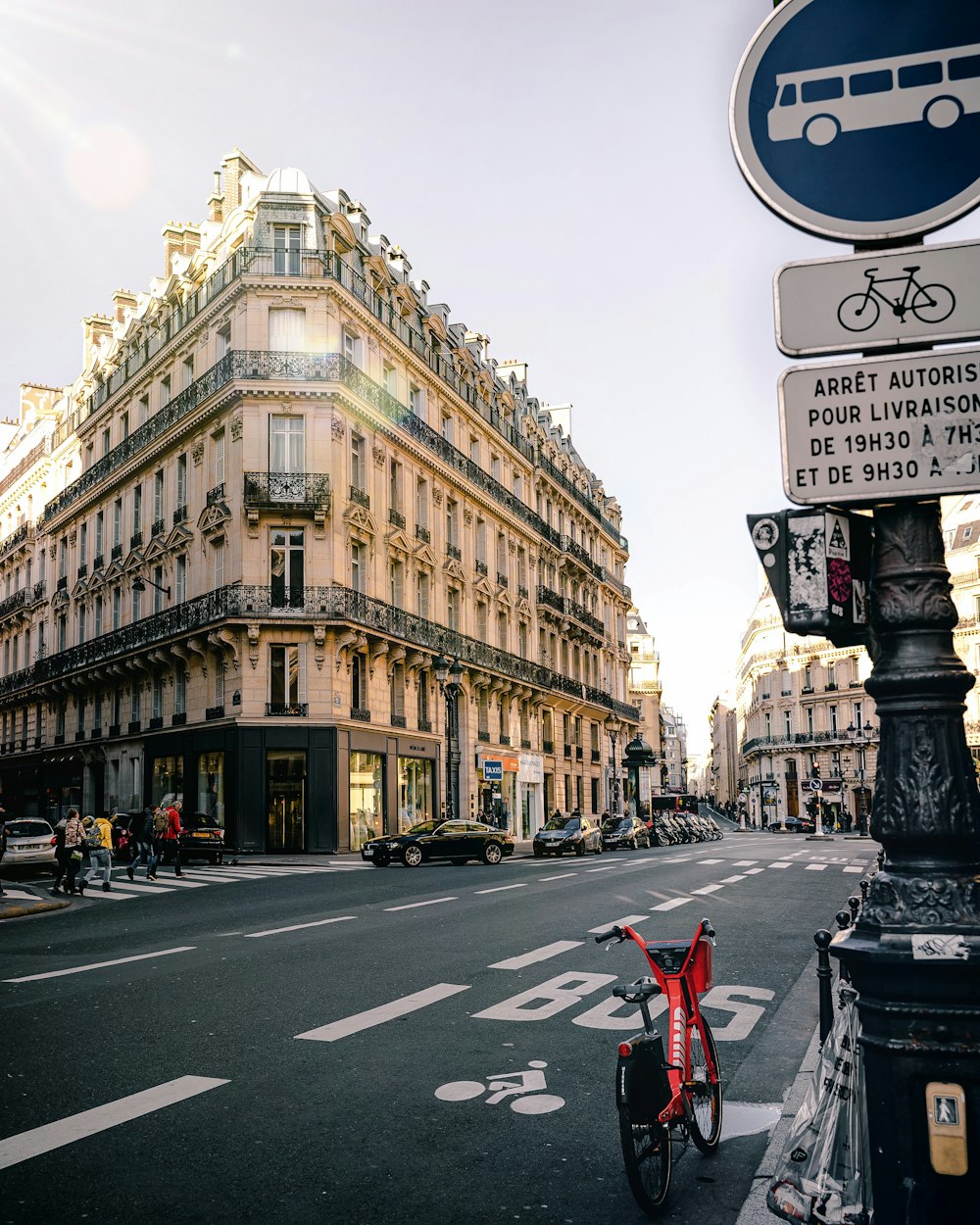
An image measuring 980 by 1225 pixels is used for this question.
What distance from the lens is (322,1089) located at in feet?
19.9

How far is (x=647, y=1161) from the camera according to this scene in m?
4.37

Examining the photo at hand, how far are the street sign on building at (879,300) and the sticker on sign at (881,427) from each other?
0.06m

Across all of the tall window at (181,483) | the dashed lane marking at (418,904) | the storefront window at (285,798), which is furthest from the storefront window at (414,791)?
the dashed lane marking at (418,904)

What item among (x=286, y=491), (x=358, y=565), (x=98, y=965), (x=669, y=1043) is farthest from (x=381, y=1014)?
(x=358, y=565)

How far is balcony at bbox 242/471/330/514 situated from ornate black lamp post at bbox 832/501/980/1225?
33.1 meters

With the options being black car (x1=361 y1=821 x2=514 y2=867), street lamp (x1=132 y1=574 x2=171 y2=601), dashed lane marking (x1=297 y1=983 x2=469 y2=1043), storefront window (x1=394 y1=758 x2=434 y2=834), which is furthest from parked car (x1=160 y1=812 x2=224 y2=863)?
dashed lane marking (x1=297 y1=983 x2=469 y2=1043)

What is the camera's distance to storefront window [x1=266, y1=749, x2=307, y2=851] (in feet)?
113

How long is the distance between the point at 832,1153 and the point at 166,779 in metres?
38.1

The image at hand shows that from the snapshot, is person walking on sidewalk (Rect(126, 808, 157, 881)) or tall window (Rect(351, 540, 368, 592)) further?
tall window (Rect(351, 540, 368, 592))

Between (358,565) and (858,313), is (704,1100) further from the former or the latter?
(358,565)

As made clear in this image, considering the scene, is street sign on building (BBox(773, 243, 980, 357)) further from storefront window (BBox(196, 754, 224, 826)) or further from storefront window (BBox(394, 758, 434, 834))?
storefront window (BBox(394, 758, 434, 834))

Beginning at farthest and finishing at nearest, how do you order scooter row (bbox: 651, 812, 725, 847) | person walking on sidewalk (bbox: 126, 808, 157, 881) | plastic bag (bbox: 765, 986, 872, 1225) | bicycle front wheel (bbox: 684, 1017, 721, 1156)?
scooter row (bbox: 651, 812, 725, 847) → person walking on sidewalk (bbox: 126, 808, 157, 881) → bicycle front wheel (bbox: 684, 1017, 721, 1156) → plastic bag (bbox: 765, 986, 872, 1225)

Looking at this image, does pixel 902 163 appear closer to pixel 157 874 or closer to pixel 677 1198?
pixel 677 1198

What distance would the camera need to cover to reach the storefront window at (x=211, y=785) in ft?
116
